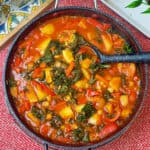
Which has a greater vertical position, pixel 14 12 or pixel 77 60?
pixel 14 12

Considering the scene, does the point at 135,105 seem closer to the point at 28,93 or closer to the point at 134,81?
the point at 134,81

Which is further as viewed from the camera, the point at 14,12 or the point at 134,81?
the point at 14,12

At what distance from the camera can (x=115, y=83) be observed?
1.93m

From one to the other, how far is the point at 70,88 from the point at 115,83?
17 centimetres

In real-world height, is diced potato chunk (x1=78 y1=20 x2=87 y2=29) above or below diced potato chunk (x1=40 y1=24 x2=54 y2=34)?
above

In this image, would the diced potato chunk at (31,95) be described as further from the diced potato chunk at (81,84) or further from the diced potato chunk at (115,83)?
the diced potato chunk at (115,83)

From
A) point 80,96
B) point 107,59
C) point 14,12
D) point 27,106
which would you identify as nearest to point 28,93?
point 27,106

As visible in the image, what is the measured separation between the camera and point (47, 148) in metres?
1.88

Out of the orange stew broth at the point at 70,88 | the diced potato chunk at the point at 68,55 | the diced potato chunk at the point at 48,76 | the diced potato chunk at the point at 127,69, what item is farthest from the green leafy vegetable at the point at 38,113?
the diced potato chunk at the point at 127,69

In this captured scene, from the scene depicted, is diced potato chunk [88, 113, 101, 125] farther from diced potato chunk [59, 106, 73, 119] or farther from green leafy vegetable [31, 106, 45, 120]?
green leafy vegetable [31, 106, 45, 120]

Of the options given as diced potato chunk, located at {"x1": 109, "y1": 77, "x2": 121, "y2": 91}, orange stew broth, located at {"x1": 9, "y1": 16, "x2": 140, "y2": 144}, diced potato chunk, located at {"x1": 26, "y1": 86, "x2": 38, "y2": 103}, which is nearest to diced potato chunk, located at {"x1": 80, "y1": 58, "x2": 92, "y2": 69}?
orange stew broth, located at {"x1": 9, "y1": 16, "x2": 140, "y2": 144}

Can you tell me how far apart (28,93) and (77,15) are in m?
0.38

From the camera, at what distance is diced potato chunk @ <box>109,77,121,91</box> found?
1.93 metres

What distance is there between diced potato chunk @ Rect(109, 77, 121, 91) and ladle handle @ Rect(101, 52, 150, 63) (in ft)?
0.24
